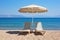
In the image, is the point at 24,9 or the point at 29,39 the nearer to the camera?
the point at 29,39

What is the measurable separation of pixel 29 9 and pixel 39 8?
0.56 metres

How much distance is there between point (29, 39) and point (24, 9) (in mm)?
2347

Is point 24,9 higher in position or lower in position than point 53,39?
higher

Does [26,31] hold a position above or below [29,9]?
below

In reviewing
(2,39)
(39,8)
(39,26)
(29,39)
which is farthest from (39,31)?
(2,39)

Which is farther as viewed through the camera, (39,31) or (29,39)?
(39,31)

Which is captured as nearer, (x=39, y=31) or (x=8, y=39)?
(x=8, y=39)

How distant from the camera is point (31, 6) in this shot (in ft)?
29.1

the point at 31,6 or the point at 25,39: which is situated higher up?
the point at 31,6

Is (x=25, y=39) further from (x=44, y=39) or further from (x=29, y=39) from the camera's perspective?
(x=44, y=39)

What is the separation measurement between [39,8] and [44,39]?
2.24 m

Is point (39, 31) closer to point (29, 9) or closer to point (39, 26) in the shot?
point (39, 26)

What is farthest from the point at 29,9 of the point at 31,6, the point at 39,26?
the point at 39,26

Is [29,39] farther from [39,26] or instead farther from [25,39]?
[39,26]
